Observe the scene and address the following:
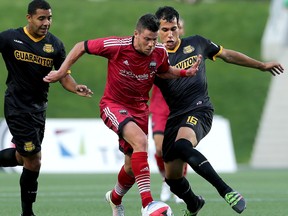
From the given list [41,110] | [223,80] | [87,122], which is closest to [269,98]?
[223,80]

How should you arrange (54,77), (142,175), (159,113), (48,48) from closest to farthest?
(142,175)
(54,77)
(48,48)
(159,113)

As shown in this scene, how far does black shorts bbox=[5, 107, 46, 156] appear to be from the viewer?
31.4ft

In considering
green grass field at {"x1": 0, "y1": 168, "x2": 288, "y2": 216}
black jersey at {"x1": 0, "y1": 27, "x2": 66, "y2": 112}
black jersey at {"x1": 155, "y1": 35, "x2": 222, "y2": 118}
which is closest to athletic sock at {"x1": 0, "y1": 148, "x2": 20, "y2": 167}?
green grass field at {"x1": 0, "y1": 168, "x2": 288, "y2": 216}

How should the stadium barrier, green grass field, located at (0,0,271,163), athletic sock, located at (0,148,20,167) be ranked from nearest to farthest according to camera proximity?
athletic sock, located at (0,148,20,167), the stadium barrier, green grass field, located at (0,0,271,163)

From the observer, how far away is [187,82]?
9680 millimetres

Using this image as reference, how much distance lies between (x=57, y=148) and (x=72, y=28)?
1586 centimetres

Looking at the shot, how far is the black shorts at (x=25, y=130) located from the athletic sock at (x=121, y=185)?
95cm

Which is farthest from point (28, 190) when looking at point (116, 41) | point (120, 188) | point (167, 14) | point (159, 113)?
point (159, 113)

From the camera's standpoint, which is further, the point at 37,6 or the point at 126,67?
the point at 37,6

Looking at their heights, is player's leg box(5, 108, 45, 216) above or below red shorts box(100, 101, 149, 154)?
below

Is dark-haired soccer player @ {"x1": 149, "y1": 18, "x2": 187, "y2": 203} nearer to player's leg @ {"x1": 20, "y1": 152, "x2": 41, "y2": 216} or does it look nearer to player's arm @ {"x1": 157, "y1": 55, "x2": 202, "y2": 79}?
player's leg @ {"x1": 20, "y1": 152, "x2": 41, "y2": 216}

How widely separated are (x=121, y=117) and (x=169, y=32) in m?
1.31

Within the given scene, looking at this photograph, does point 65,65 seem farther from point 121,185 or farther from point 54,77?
point 121,185

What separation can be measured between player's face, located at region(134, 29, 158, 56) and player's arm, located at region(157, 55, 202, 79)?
42 cm
